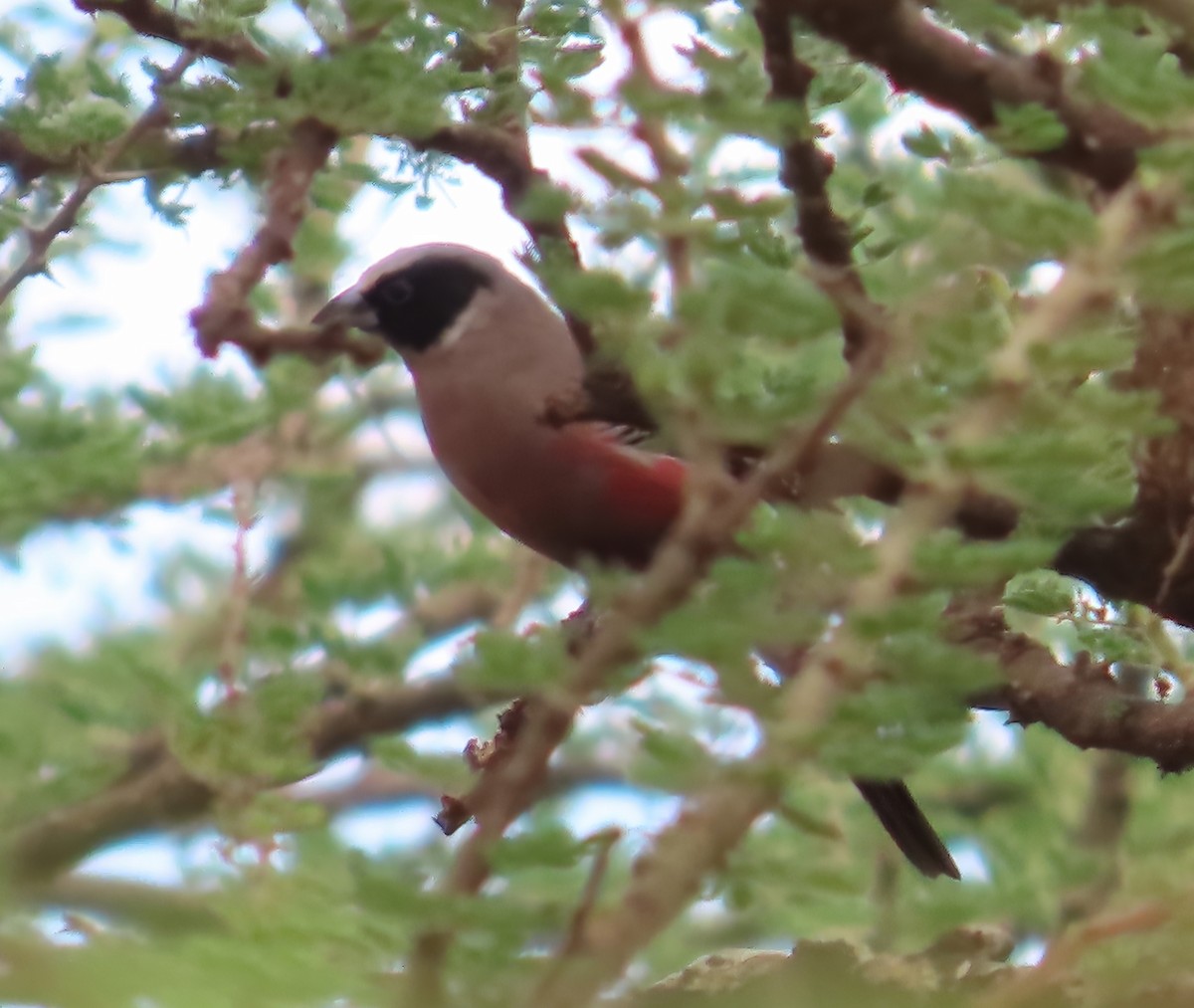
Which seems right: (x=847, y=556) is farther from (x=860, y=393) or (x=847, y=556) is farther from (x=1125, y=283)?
(x=1125, y=283)

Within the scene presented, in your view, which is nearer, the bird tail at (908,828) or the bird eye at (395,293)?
the bird tail at (908,828)

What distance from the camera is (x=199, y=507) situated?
127 inches

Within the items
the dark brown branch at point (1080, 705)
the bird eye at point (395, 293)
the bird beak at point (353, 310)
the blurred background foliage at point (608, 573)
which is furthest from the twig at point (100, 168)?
the bird eye at point (395, 293)

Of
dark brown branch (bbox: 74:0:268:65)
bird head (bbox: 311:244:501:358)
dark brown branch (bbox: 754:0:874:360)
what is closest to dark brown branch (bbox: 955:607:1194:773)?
dark brown branch (bbox: 754:0:874:360)

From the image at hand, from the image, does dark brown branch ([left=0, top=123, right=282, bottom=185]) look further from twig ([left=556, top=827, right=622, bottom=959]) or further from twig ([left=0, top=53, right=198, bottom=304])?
twig ([left=556, top=827, right=622, bottom=959])

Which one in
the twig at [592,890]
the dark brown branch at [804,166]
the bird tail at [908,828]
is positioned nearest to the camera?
the twig at [592,890]

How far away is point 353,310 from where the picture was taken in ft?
11.3

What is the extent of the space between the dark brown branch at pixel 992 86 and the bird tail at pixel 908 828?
5.26 feet

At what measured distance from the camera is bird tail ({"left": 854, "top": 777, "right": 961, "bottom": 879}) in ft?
10.3

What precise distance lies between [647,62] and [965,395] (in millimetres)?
312

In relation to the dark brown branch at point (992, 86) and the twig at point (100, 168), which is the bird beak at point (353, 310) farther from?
the dark brown branch at point (992, 86)

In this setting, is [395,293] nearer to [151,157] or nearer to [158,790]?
[158,790]

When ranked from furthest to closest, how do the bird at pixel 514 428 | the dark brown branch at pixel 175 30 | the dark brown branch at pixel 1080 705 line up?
the bird at pixel 514 428
the dark brown branch at pixel 1080 705
the dark brown branch at pixel 175 30

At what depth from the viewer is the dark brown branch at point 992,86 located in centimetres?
164
